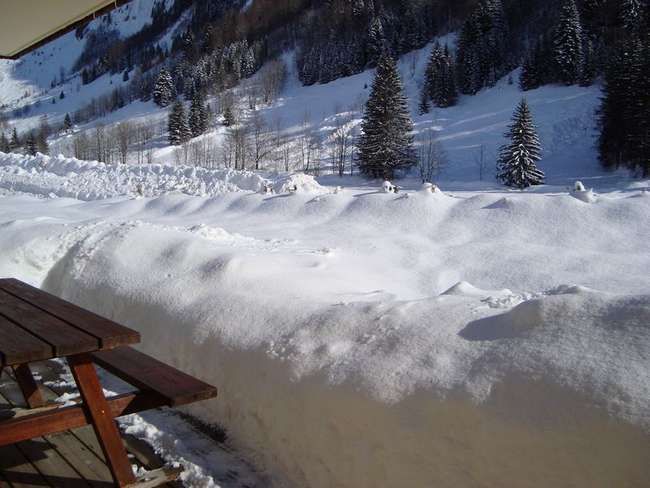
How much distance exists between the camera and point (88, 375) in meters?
2.46

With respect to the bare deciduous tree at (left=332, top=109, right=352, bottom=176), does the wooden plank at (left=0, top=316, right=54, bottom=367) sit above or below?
below

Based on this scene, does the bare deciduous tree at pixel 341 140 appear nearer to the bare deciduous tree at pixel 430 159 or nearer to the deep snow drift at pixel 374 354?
the bare deciduous tree at pixel 430 159

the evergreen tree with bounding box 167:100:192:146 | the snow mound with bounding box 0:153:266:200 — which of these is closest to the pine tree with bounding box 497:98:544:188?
the snow mound with bounding box 0:153:266:200

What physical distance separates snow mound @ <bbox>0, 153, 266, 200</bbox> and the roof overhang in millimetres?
10123

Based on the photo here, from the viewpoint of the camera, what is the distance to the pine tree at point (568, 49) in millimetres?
45281

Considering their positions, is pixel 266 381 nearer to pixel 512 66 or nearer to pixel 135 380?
pixel 135 380

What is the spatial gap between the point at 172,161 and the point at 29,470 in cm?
4961

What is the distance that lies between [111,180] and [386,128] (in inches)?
829

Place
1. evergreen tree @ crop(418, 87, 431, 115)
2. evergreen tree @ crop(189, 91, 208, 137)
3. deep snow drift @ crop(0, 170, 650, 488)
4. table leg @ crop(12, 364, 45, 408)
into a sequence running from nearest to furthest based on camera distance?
deep snow drift @ crop(0, 170, 650, 488) → table leg @ crop(12, 364, 45, 408) → evergreen tree @ crop(418, 87, 431, 115) → evergreen tree @ crop(189, 91, 208, 137)

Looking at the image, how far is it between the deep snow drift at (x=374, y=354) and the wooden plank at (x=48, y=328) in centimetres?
103

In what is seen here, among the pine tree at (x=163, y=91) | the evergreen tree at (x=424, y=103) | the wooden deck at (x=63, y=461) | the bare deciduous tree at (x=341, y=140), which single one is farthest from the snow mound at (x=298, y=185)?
the pine tree at (x=163, y=91)

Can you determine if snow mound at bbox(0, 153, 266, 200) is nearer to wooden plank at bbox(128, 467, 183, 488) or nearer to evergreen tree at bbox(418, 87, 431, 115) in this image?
wooden plank at bbox(128, 467, 183, 488)

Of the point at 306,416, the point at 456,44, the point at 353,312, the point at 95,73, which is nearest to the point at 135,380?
the point at 306,416

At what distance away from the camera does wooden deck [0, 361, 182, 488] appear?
252 centimetres
